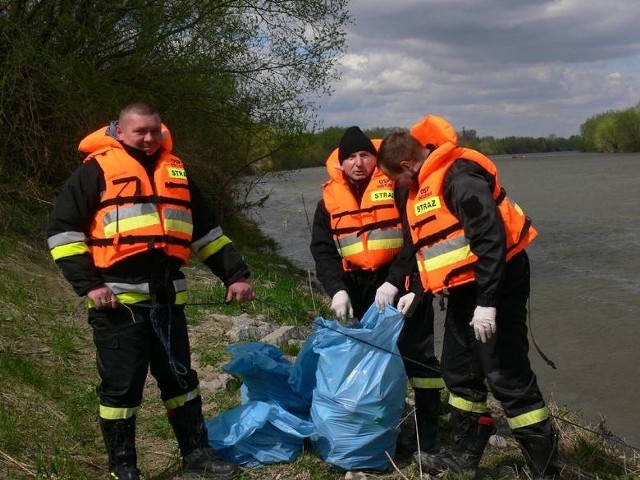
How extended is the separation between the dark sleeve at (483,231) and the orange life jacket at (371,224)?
0.86 m

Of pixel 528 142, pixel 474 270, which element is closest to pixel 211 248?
pixel 474 270

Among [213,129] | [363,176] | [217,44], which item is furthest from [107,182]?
[213,129]

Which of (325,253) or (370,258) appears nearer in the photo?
(370,258)

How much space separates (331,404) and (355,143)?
1.52 m

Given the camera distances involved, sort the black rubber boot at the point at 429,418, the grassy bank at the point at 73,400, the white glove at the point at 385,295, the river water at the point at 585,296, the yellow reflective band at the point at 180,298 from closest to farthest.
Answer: the yellow reflective band at the point at 180,298, the grassy bank at the point at 73,400, the white glove at the point at 385,295, the black rubber boot at the point at 429,418, the river water at the point at 585,296

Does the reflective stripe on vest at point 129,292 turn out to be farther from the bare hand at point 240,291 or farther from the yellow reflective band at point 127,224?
the bare hand at point 240,291

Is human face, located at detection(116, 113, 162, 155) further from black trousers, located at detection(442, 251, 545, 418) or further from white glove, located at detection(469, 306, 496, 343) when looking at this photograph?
white glove, located at detection(469, 306, 496, 343)

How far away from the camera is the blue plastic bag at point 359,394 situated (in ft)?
12.5

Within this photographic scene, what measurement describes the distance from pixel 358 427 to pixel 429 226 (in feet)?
3.67

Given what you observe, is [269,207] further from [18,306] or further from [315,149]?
[18,306]

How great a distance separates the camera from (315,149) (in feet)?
47.8

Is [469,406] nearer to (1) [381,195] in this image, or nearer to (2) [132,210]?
(1) [381,195]

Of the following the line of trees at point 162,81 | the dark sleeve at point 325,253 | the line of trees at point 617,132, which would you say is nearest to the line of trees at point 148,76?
the line of trees at point 162,81

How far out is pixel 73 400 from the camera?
16.0 feet
